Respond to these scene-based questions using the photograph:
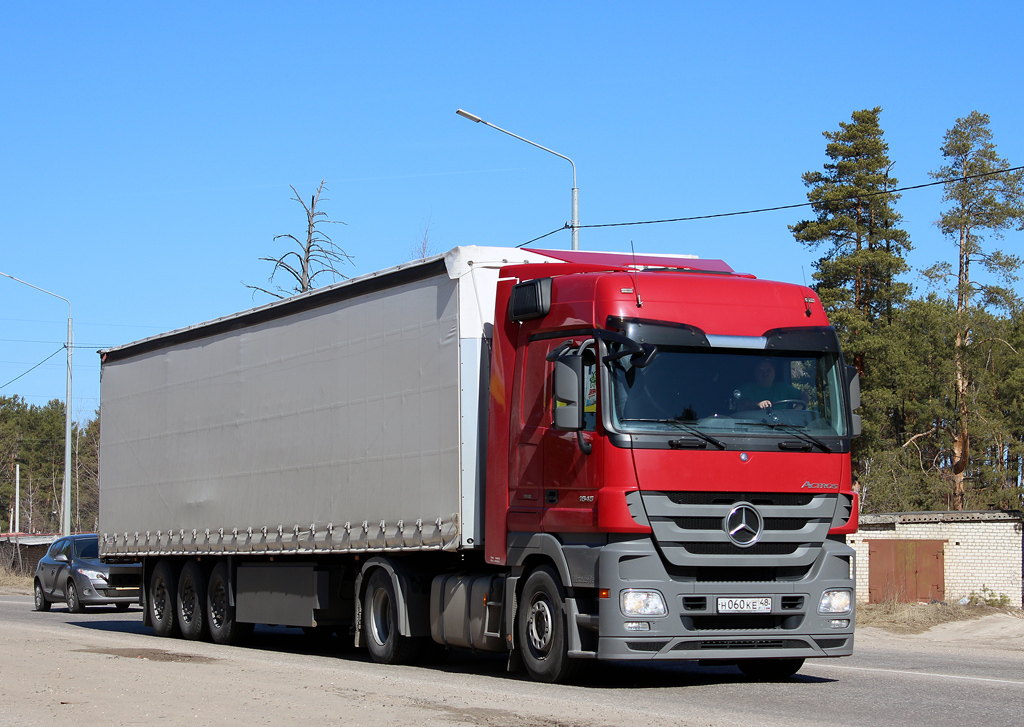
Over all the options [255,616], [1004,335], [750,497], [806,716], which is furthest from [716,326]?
[1004,335]

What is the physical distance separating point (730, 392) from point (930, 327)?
4692 centimetres

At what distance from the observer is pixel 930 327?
55156mm

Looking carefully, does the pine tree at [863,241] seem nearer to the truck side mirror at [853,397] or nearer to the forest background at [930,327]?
the forest background at [930,327]

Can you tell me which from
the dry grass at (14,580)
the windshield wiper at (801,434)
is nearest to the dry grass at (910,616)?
the windshield wiper at (801,434)

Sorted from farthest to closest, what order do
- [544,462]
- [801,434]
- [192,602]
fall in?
1. [192,602]
2. [544,462]
3. [801,434]

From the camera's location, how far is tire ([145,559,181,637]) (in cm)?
1898

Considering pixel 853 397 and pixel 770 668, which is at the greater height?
pixel 853 397

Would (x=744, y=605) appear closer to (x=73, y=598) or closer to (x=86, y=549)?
(x=73, y=598)

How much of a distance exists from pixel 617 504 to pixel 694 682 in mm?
2263

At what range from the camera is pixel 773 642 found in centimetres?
1096

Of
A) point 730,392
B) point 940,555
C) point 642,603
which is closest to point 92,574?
point 642,603

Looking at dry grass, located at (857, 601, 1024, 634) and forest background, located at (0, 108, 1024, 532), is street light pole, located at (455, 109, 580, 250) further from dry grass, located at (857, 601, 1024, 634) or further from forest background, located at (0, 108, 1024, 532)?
forest background, located at (0, 108, 1024, 532)

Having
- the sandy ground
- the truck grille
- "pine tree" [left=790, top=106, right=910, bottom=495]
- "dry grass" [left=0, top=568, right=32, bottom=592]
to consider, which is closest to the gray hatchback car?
the sandy ground

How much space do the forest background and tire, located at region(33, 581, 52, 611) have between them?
32579 mm
